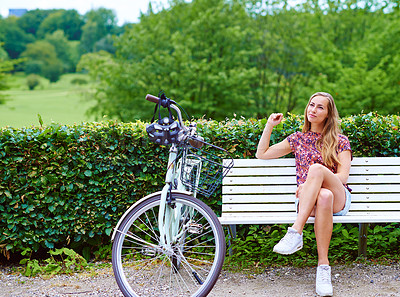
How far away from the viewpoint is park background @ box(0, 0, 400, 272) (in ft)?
12.6

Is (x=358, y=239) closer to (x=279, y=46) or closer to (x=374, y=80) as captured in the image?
(x=374, y=80)

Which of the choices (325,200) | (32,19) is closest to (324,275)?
(325,200)

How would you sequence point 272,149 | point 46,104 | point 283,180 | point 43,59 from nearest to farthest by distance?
1. point 272,149
2. point 283,180
3. point 46,104
4. point 43,59

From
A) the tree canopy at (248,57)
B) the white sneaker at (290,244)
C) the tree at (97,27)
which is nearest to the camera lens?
the white sneaker at (290,244)

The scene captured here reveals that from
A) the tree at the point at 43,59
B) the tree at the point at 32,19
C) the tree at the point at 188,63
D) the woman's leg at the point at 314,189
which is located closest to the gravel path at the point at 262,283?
the woman's leg at the point at 314,189

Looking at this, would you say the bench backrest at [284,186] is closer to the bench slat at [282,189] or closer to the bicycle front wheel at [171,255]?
the bench slat at [282,189]

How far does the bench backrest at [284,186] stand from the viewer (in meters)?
3.61

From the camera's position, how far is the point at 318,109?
11.2 ft

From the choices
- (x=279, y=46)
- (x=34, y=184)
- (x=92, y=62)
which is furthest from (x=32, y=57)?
(x=34, y=184)

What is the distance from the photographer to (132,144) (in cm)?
388

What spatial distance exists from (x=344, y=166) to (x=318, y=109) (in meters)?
0.47

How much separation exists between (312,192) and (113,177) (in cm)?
175

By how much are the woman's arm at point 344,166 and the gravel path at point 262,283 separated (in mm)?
784

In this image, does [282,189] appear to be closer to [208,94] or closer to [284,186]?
[284,186]
